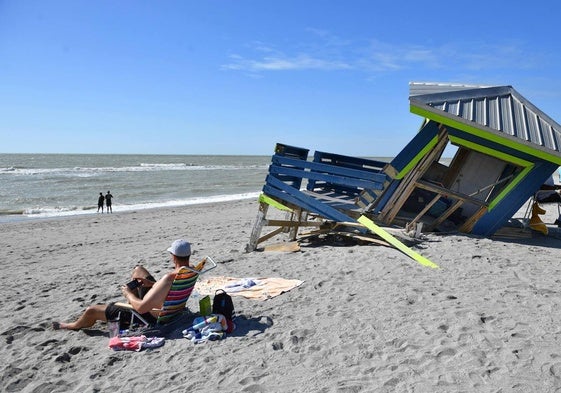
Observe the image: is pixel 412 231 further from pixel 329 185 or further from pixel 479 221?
pixel 329 185

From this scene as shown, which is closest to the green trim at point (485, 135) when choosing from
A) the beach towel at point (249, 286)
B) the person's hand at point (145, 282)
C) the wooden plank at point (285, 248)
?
the wooden plank at point (285, 248)

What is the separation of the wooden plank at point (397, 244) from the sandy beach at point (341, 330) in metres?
0.13

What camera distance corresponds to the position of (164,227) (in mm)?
16688

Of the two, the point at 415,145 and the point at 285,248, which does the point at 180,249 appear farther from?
the point at 415,145

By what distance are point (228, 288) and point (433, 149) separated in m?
5.14

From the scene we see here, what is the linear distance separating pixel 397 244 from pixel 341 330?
3.48 meters

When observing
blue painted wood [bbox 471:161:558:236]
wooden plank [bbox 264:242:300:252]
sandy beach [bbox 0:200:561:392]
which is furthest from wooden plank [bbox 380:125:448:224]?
wooden plank [bbox 264:242:300:252]

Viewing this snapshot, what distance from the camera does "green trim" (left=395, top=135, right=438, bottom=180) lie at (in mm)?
9484

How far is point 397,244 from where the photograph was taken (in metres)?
8.30

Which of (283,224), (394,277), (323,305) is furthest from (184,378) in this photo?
(283,224)

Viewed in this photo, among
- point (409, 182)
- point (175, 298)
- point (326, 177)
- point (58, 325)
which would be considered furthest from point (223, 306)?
point (409, 182)

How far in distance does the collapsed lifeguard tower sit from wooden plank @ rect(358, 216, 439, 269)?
0.71 ft

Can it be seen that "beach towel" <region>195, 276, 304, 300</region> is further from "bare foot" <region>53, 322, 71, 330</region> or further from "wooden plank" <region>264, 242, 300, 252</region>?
"wooden plank" <region>264, 242, 300, 252</region>

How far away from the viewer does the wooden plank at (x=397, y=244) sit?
24.8 feet
